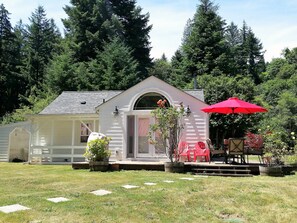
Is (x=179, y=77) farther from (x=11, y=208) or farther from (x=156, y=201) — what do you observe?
(x=11, y=208)

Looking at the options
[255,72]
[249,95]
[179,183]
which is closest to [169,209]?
[179,183]

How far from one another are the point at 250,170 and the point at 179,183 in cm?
355

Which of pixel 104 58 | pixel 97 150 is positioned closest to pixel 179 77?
pixel 104 58

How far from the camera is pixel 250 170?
9.80 meters

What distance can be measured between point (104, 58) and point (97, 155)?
19.6 metres

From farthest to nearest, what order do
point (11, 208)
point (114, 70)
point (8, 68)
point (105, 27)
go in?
point (8, 68)
point (105, 27)
point (114, 70)
point (11, 208)

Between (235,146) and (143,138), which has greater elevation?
(143,138)

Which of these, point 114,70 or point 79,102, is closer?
point 79,102

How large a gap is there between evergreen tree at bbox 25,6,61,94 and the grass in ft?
96.8

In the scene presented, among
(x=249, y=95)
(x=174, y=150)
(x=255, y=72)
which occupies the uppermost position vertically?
(x=255, y=72)

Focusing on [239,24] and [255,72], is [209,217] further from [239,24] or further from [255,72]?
[239,24]

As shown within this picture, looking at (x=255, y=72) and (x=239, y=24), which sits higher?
(x=239, y=24)

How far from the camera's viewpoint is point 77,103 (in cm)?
1628

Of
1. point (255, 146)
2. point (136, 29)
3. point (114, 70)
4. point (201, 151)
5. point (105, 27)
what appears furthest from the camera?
point (136, 29)
